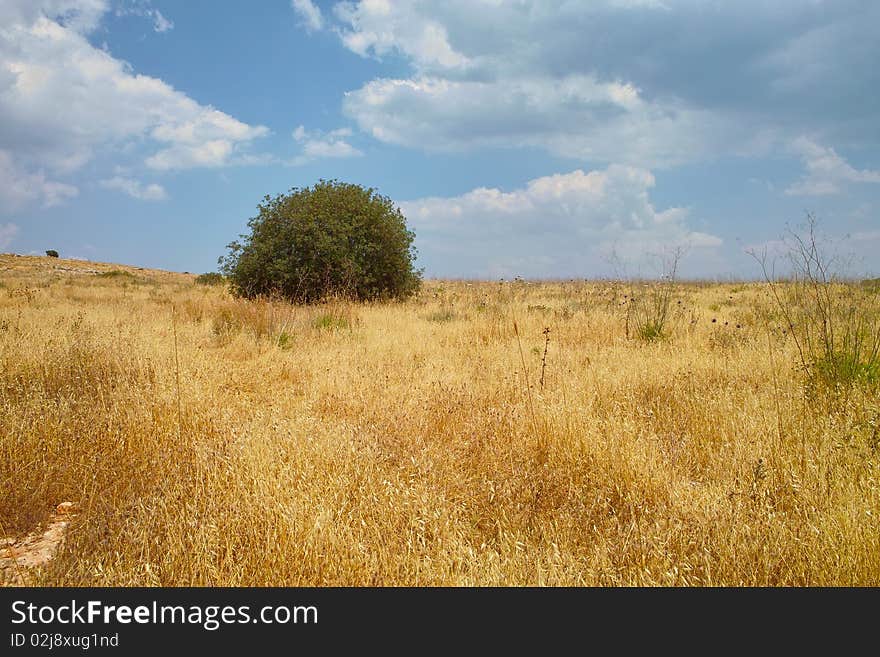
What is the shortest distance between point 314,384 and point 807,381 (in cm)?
515

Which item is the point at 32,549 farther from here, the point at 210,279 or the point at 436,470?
the point at 210,279

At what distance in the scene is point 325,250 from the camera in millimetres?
15516

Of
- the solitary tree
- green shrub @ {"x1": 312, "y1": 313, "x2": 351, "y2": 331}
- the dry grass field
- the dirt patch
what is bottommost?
the dirt patch

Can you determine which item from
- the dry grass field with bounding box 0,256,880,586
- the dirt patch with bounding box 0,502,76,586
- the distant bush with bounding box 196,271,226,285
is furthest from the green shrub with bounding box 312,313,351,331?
the distant bush with bounding box 196,271,226,285

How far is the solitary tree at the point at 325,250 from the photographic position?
51.3 ft

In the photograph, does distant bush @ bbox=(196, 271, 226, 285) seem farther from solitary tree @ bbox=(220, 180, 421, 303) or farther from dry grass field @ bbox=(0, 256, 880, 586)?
dry grass field @ bbox=(0, 256, 880, 586)

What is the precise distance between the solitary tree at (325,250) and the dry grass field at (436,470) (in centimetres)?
905

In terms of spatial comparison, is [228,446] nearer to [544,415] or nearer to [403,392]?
[403,392]

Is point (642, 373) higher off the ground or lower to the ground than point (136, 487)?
higher

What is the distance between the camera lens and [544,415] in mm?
4344

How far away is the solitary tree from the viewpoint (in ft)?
51.3

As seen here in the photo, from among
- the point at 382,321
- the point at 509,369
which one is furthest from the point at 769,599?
the point at 382,321

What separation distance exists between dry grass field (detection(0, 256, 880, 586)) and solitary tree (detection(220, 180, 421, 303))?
9.05 meters

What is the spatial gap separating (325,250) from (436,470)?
12.8 m
